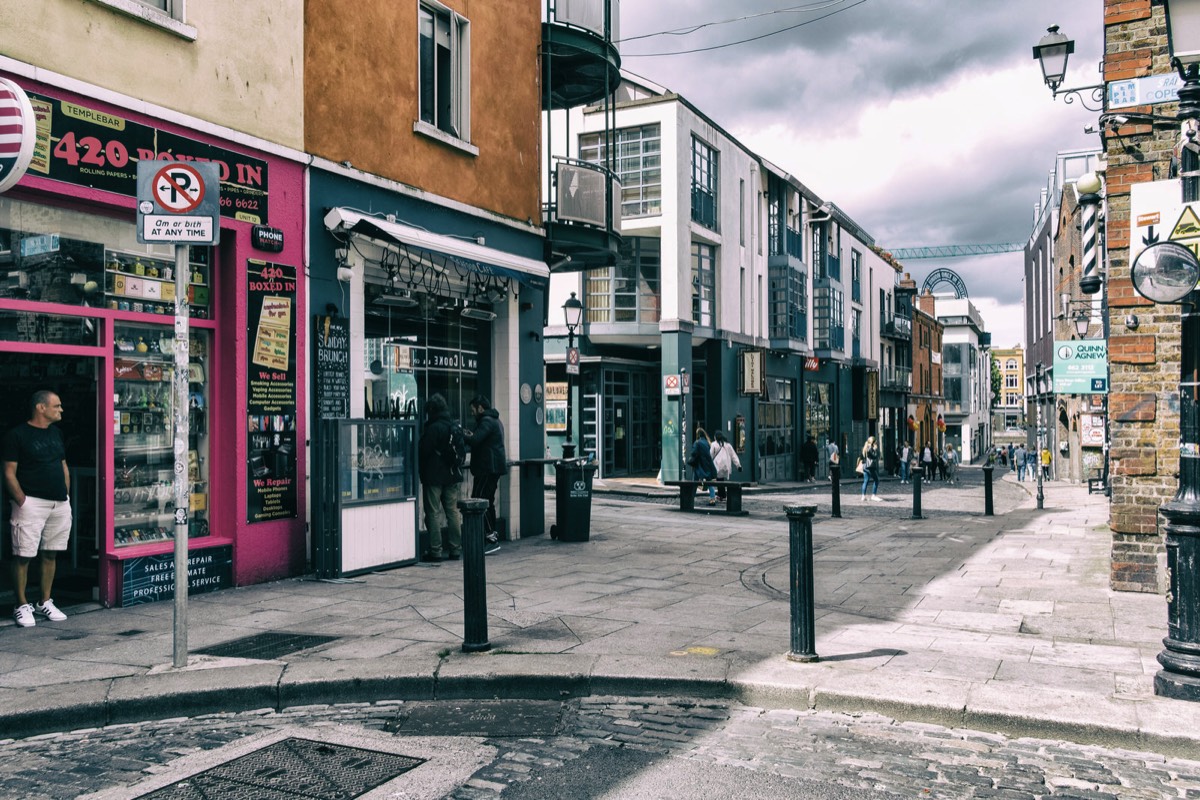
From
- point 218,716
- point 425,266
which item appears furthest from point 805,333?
point 218,716

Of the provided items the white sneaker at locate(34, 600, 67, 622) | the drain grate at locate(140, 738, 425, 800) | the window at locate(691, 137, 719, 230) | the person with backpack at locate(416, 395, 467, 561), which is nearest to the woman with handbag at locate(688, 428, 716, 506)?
the person with backpack at locate(416, 395, 467, 561)

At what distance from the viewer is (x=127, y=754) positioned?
4.64 metres

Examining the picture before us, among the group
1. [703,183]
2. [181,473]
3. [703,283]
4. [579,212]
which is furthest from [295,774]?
[703,183]

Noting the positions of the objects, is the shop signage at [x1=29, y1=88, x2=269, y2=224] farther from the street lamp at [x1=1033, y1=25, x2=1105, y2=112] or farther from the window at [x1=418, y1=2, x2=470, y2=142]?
the street lamp at [x1=1033, y1=25, x2=1105, y2=112]

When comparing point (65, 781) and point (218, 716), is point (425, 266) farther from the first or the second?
point (65, 781)

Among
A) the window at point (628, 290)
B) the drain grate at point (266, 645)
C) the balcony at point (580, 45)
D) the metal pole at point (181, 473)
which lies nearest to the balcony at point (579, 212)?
the balcony at point (580, 45)

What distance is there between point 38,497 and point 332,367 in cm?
313

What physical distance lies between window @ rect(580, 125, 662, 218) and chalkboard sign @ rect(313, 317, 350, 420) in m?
17.3

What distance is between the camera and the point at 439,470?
1073 centimetres

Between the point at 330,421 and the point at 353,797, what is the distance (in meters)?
5.69

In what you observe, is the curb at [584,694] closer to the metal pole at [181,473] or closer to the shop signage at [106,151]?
the metal pole at [181,473]

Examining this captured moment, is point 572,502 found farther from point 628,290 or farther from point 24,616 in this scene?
point 628,290

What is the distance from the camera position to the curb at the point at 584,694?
4879 mm

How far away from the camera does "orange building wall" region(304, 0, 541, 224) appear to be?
9797 millimetres
